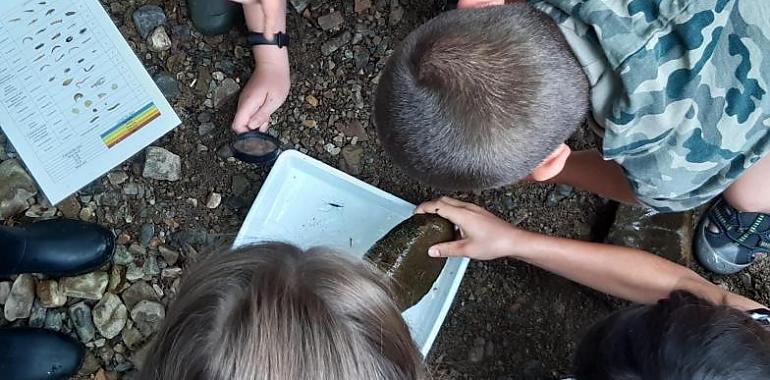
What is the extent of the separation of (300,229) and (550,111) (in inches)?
25.3

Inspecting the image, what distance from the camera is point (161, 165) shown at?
1.50 m

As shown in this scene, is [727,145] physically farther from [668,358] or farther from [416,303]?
[416,303]

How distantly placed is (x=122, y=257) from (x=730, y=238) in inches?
45.4

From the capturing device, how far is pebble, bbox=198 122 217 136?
1.52m

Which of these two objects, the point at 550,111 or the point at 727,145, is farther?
the point at 727,145

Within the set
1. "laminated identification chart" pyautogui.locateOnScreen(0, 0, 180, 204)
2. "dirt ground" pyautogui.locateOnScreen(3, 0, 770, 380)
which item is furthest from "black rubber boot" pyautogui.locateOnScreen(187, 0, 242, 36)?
"laminated identification chart" pyautogui.locateOnScreen(0, 0, 180, 204)

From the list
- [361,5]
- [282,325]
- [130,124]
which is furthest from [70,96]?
[282,325]

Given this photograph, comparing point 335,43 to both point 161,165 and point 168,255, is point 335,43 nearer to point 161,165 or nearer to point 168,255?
point 161,165

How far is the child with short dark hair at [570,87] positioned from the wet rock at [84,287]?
0.76 m

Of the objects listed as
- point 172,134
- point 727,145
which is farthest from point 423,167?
point 172,134

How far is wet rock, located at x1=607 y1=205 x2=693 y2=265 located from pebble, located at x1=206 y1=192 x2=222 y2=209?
2.49 ft

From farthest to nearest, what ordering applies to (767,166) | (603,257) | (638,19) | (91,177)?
(91,177) < (603,257) < (767,166) < (638,19)

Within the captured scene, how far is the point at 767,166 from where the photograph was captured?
1.23 meters

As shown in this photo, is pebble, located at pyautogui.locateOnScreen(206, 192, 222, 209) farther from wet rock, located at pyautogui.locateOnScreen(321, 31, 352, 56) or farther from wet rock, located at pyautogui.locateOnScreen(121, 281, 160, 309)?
wet rock, located at pyautogui.locateOnScreen(321, 31, 352, 56)
